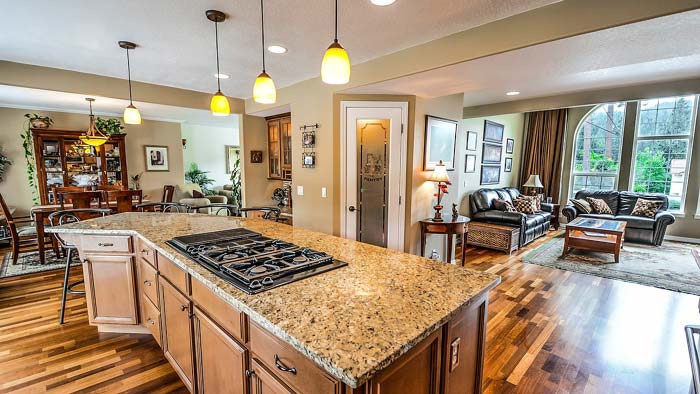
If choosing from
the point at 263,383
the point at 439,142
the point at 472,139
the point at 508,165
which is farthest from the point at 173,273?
the point at 508,165

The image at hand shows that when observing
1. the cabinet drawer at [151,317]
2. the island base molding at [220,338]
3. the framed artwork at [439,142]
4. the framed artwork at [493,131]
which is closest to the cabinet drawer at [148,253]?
the island base molding at [220,338]

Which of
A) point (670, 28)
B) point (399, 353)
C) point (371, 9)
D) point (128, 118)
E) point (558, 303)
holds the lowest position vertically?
point (558, 303)

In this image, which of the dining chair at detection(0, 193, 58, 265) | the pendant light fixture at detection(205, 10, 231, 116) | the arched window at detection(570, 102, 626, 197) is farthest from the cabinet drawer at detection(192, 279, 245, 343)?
the arched window at detection(570, 102, 626, 197)

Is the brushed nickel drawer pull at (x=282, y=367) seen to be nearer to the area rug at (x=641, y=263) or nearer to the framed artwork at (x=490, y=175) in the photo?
the area rug at (x=641, y=263)

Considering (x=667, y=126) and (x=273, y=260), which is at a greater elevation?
(x=667, y=126)

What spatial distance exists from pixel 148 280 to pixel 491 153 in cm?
643

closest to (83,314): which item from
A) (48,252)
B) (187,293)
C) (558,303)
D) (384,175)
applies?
(187,293)

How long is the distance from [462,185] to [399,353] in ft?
17.3

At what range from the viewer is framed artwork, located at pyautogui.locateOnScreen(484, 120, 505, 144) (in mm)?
6316

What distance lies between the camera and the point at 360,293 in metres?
1.26

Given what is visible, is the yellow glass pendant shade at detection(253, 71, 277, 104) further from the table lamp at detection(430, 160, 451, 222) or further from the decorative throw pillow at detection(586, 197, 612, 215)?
the decorative throw pillow at detection(586, 197, 612, 215)

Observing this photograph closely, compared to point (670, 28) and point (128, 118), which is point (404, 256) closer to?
point (670, 28)

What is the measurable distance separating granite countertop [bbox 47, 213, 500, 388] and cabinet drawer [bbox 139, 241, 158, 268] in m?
0.21

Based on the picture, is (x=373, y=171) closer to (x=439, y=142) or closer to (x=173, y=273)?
(x=439, y=142)
